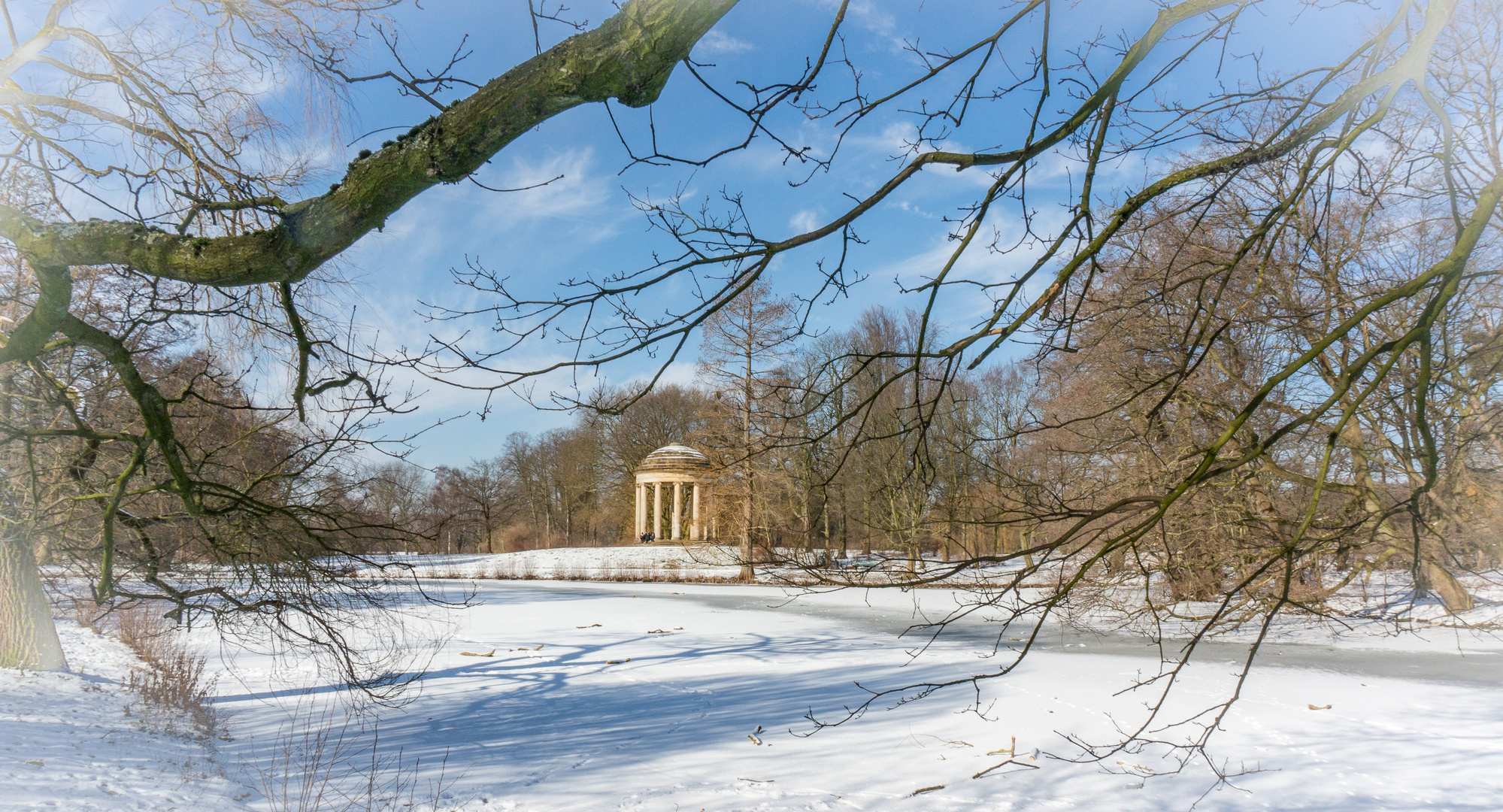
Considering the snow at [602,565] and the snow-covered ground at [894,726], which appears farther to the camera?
the snow at [602,565]

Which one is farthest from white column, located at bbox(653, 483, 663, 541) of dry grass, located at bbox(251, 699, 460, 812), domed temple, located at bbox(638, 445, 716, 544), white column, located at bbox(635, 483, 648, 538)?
dry grass, located at bbox(251, 699, 460, 812)

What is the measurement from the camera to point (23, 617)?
277 inches

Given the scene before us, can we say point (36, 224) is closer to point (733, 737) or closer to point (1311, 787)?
point (733, 737)

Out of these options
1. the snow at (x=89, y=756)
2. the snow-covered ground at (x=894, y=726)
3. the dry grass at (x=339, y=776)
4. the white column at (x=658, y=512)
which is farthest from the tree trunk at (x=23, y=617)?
the white column at (x=658, y=512)

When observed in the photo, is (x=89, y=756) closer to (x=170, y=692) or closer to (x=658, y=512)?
(x=170, y=692)

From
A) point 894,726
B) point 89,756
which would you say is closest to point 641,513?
point 894,726

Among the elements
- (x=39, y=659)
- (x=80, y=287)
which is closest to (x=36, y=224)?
(x=80, y=287)

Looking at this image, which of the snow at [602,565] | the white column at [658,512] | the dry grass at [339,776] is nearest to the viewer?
the dry grass at [339,776]

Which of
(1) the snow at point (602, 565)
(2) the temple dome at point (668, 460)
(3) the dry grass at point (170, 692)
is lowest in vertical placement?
(3) the dry grass at point (170, 692)

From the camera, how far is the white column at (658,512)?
96.6ft

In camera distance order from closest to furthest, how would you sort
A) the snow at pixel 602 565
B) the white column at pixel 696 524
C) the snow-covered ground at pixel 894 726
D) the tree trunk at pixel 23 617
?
the snow-covered ground at pixel 894 726 → the tree trunk at pixel 23 617 → the snow at pixel 602 565 → the white column at pixel 696 524

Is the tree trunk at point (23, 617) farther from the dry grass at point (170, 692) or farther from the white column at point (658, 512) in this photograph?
the white column at point (658, 512)

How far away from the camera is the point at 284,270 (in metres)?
2.05

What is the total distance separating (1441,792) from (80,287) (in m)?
9.72
